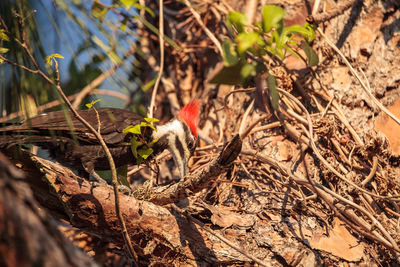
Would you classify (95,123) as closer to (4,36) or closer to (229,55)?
(4,36)

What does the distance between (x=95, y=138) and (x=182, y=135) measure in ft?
2.18

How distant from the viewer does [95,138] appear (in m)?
2.52

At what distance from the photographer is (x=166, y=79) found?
11.3 feet

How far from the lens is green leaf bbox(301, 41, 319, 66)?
90.7 inches

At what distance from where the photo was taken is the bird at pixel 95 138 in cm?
225

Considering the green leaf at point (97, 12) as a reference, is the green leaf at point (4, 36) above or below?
below

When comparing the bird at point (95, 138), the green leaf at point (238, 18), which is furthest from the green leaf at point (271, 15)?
the bird at point (95, 138)

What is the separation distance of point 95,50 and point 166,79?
2128 millimetres

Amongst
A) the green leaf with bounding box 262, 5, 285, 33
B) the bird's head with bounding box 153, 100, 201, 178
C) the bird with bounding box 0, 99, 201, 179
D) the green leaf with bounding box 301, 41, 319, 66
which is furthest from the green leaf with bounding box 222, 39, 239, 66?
the bird's head with bounding box 153, 100, 201, 178

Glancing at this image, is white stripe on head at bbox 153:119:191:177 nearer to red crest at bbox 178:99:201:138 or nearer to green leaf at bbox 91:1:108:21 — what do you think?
red crest at bbox 178:99:201:138

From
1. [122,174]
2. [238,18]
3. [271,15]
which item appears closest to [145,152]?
[122,174]

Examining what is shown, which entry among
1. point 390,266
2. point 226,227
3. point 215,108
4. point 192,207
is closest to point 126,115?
point 215,108

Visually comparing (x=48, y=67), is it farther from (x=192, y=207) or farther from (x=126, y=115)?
(x=126, y=115)

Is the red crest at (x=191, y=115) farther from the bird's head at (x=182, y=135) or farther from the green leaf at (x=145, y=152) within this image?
the green leaf at (x=145, y=152)
